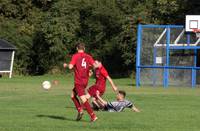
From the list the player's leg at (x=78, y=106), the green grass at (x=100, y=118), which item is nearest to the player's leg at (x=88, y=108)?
the green grass at (x=100, y=118)

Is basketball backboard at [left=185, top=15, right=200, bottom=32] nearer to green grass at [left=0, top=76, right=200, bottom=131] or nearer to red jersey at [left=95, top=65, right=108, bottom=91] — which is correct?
green grass at [left=0, top=76, right=200, bottom=131]

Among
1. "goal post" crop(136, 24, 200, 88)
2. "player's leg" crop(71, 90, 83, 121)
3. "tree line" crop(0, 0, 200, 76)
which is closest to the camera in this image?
"player's leg" crop(71, 90, 83, 121)

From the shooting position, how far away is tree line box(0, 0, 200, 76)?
172ft

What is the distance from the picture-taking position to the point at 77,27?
5684 centimetres

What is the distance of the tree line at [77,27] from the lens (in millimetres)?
52469

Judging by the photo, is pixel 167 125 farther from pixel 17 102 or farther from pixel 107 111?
pixel 17 102

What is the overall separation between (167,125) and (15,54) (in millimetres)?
43158

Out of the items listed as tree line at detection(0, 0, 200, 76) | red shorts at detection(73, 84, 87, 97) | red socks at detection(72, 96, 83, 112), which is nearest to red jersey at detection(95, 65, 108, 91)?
red socks at detection(72, 96, 83, 112)

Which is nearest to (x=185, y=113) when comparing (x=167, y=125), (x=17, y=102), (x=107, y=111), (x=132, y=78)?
(x=107, y=111)

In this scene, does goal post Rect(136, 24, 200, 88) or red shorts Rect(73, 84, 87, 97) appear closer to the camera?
red shorts Rect(73, 84, 87, 97)

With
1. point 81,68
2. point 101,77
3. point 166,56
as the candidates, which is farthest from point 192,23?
point 81,68

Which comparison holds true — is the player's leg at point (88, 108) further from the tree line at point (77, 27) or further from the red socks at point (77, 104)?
the tree line at point (77, 27)

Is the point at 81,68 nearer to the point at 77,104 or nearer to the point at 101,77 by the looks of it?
the point at 77,104

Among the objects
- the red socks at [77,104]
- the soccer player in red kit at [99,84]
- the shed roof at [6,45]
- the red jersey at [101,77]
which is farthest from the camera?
the shed roof at [6,45]
